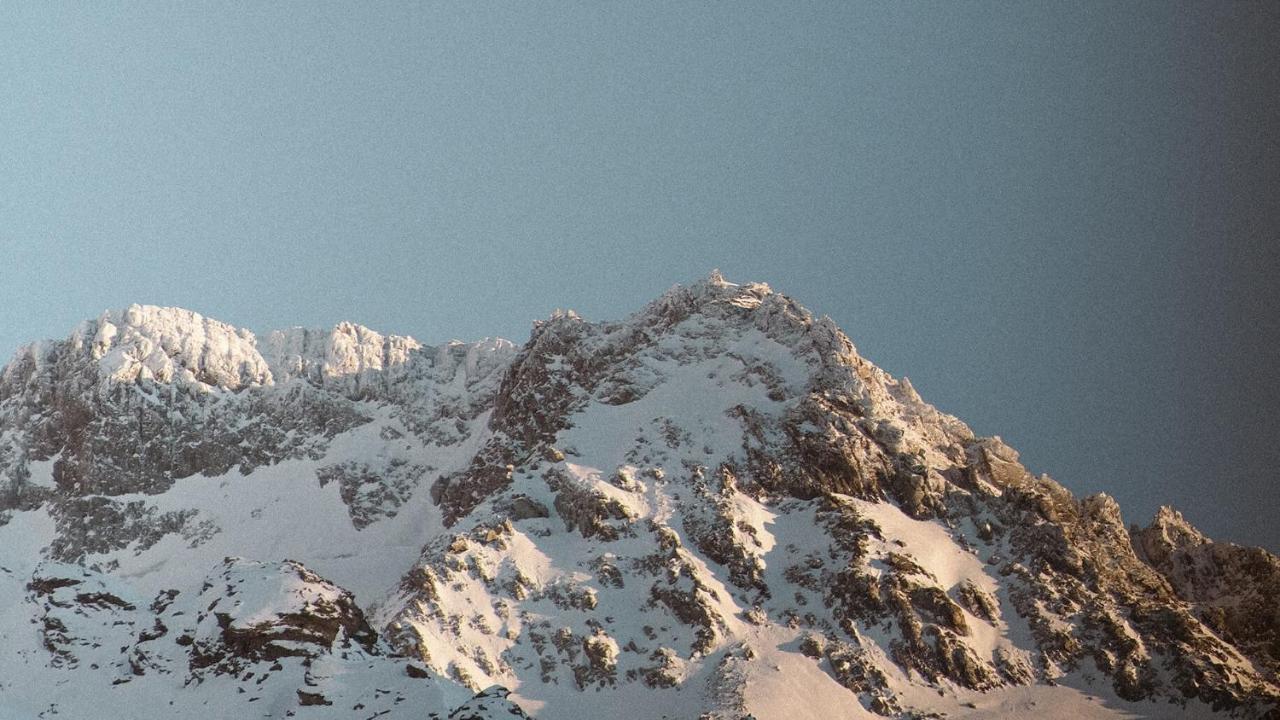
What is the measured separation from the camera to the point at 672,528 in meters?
142

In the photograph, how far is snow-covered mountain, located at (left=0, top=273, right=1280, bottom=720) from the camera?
411 feet

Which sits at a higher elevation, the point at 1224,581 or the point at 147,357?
the point at 147,357

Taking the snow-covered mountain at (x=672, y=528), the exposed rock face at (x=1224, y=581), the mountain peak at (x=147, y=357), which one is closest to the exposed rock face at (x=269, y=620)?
the snow-covered mountain at (x=672, y=528)

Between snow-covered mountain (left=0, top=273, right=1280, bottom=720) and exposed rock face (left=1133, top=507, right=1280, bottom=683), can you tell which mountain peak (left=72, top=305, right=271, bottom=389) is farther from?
exposed rock face (left=1133, top=507, right=1280, bottom=683)

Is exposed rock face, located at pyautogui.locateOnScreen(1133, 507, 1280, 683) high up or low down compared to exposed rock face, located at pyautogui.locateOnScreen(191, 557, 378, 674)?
up

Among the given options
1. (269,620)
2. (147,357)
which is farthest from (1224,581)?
(147,357)

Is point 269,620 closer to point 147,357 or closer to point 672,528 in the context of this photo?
point 672,528

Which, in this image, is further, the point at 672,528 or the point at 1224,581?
the point at 1224,581

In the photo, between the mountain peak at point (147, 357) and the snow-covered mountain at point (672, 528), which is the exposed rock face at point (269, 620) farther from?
the mountain peak at point (147, 357)

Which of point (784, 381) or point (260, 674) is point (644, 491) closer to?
point (784, 381)

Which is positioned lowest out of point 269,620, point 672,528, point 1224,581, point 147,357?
point 269,620

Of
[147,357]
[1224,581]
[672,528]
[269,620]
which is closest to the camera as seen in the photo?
[269,620]

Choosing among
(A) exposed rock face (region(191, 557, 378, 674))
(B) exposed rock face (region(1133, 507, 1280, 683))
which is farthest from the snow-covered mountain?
(A) exposed rock face (region(191, 557, 378, 674))

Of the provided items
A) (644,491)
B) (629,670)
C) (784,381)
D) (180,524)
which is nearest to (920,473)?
(784,381)
